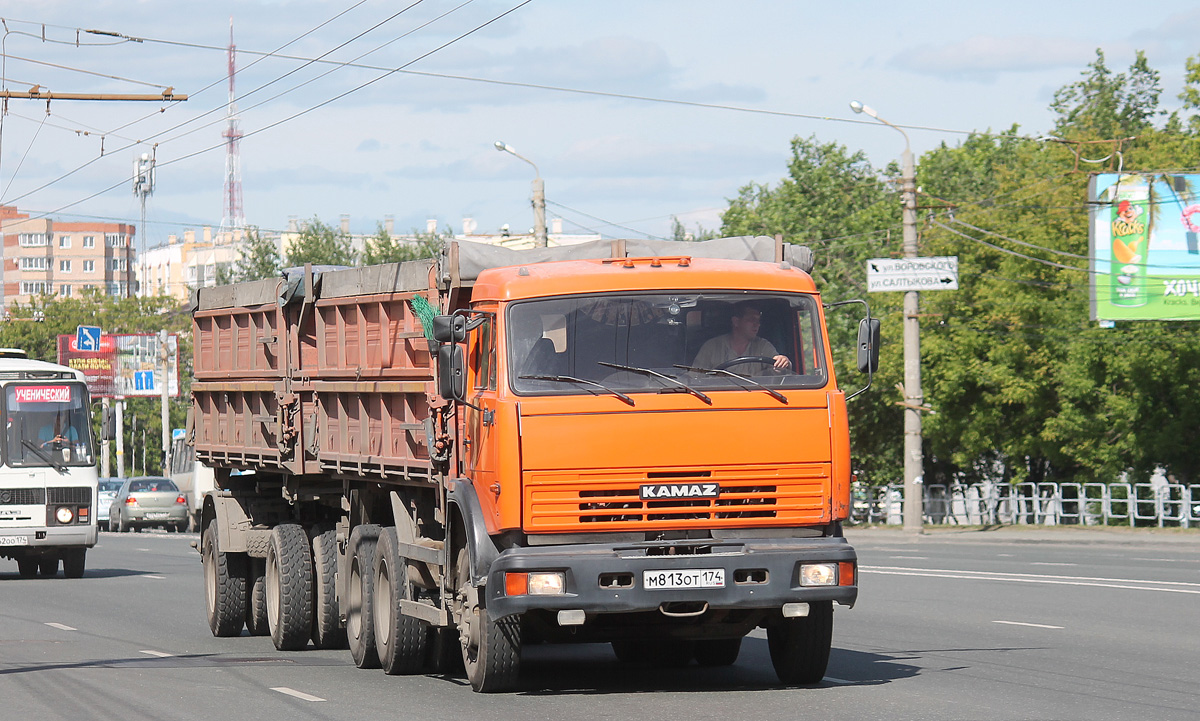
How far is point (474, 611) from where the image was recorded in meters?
10.8

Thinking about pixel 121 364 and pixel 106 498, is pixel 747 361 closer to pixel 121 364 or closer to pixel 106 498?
pixel 106 498

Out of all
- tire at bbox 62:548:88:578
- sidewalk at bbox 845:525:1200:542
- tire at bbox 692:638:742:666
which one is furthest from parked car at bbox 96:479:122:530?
tire at bbox 692:638:742:666

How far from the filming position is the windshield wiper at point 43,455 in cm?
2655

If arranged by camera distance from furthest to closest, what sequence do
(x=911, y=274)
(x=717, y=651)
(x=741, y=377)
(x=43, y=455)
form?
1. (x=911, y=274)
2. (x=43, y=455)
3. (x=717, y=651)
4. (x=741, y=377)

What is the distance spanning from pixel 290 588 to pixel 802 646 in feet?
16.9

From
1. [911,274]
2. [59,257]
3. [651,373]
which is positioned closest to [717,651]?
[651,373]

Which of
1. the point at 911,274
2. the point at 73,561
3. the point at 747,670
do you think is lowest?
the point at 73,561

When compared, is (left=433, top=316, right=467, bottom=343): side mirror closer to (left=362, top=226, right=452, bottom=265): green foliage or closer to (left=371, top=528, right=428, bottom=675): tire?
(left=371, top=528, right=428, bottom=675): tire

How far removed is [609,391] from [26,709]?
159 inches

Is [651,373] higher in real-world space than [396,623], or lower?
higher

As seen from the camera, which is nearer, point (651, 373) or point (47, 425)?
point (651, 373)

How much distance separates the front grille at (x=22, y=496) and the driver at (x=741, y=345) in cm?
1808

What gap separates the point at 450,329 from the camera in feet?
35.3

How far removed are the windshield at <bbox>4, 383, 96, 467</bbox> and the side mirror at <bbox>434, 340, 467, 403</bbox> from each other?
1738 centimetres
